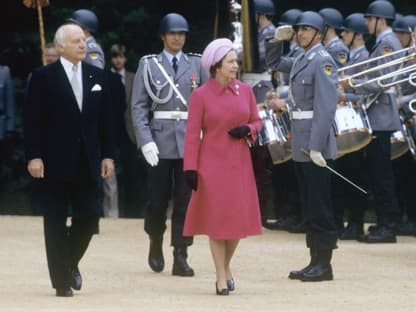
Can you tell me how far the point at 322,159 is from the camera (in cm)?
1417

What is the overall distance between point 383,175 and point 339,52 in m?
1.22

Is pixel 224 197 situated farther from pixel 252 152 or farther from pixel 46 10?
pixel 46 10

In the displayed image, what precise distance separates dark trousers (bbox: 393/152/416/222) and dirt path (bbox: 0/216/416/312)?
867mm

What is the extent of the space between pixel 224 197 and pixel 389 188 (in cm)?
451

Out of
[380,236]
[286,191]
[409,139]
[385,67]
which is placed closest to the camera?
[385,67]

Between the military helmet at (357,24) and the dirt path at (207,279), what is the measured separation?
2.01 meters

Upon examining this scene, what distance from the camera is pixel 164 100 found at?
49.0 feet

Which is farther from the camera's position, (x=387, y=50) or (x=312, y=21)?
(x=387, y=50)

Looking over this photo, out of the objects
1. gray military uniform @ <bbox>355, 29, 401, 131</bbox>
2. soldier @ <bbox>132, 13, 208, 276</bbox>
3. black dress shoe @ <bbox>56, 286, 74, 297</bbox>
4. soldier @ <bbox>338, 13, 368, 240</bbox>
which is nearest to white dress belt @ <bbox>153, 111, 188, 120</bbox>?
soldier @ <bbox>132, 13, 208, 276</bbox>

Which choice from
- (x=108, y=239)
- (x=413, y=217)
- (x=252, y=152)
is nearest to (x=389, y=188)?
(x=413, y=217)

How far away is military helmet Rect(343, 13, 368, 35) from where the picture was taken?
1839 cm

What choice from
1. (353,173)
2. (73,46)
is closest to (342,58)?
(353,173)

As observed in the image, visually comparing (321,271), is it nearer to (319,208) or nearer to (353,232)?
(319,208)

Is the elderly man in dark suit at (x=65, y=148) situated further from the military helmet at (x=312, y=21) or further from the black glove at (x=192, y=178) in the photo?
the military helmet at (x=312, y=21)
